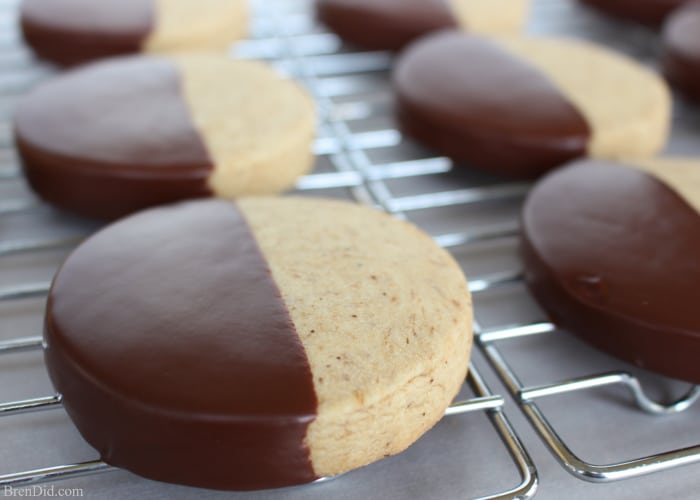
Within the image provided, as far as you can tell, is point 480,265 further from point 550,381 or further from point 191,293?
point 191,293

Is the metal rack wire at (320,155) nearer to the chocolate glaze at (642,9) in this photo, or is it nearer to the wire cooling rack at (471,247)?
the wire cooling rack at (471,247)

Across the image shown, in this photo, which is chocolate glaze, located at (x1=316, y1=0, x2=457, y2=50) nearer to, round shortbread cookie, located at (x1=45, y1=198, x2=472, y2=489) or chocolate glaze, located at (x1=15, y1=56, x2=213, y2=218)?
chocolate glaze, located at (x1=15, y1=56, x2=213, y2=218)

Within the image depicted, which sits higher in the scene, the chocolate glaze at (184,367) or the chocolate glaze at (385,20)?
the chocolate glaze at (385,20)

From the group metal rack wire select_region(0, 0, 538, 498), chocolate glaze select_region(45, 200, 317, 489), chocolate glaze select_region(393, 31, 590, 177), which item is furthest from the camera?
chocolate glaze select_region(393, 31, 590, 177)

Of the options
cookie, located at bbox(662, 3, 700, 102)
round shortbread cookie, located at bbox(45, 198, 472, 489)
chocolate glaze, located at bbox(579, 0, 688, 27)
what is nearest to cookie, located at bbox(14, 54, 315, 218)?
round shortbread cookie, located at bbox(45, 198, 472, 489)

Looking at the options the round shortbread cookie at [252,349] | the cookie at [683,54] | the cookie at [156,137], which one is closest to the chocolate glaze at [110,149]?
the cookie at [156,137]

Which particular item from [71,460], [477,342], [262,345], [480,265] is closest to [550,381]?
[477,342]
